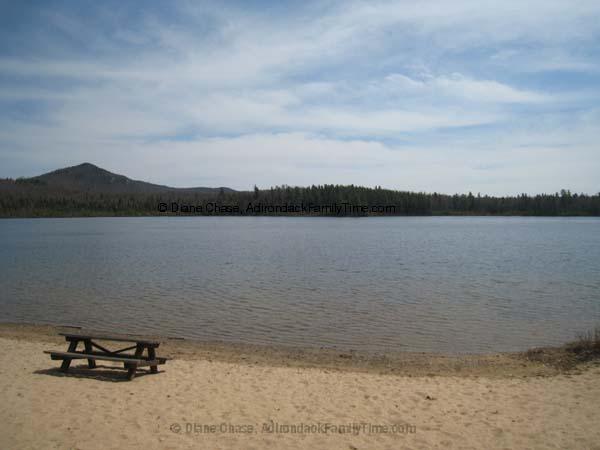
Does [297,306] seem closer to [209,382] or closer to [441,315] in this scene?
[441,315]

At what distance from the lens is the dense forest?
158625 millimetres

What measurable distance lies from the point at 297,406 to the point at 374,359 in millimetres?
4408

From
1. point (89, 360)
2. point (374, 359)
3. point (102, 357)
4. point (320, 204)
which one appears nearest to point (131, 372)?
point (102, 357)

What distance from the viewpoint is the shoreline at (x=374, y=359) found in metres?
10.7

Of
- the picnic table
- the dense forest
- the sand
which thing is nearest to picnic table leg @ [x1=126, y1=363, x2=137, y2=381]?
the picnic table

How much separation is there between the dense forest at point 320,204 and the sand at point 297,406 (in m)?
142

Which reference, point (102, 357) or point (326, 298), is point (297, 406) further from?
point (326, 298)

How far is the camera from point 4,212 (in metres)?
159

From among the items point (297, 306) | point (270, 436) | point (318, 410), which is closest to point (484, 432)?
point (318, 410)

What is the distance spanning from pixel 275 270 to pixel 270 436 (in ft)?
74.5

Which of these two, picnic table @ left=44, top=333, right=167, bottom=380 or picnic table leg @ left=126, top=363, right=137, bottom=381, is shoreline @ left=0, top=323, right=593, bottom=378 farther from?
picnic table leg @ left=126, top=363, right=137, bottom=381

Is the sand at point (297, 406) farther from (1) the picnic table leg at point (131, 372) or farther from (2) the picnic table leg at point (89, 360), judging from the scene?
(2) the picnic table leg at point (89, 360)

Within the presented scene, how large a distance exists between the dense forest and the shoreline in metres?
139

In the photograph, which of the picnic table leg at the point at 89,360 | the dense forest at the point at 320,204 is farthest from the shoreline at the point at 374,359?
the dense forest at the point at 320,204
